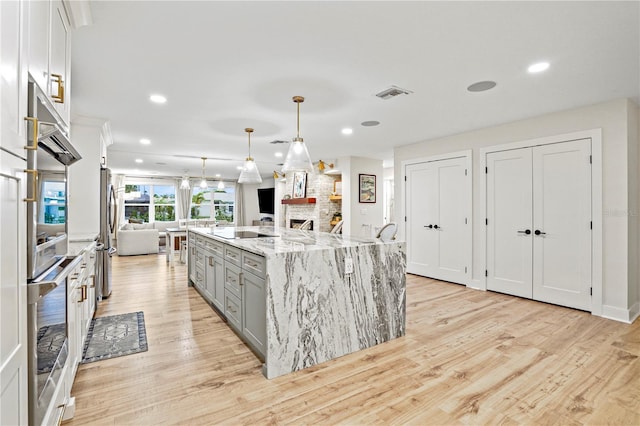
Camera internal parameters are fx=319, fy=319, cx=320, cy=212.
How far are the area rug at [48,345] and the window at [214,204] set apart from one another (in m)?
10.8

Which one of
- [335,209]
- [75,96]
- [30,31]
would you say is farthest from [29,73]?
[335,209]

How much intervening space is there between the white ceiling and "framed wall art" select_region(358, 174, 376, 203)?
9.07 feet

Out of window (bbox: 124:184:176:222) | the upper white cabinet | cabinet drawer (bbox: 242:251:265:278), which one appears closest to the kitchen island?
cabinet drawer (bbox: 242:251:265:278)

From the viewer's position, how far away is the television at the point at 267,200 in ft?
35.3

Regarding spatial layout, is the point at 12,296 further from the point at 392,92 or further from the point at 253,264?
the point at 392,92

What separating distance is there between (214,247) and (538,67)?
3482 millimetres

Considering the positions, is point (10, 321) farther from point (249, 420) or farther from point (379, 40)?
point (379, 40)

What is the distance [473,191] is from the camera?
466cm

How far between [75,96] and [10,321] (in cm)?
331

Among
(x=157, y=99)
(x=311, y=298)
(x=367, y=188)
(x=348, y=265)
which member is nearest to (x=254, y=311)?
(x=311, y=298)

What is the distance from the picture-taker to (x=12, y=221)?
3.12 ft

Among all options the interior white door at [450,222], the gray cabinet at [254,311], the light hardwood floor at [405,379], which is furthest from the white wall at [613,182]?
the gray cabinet at [254,311]

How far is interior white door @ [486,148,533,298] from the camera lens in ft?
13.4

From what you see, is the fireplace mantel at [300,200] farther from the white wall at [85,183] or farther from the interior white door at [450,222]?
the white wall at [85,183]
